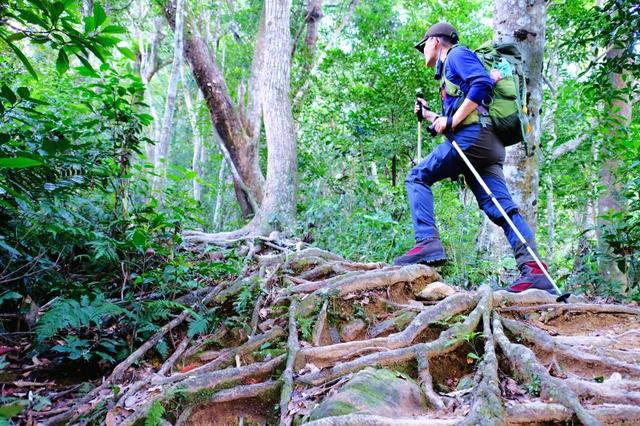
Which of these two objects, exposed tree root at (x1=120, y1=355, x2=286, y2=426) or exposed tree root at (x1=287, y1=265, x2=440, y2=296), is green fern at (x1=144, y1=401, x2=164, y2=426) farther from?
exposed tree root at (x1=287, y1=265, x2=440, y2=296)

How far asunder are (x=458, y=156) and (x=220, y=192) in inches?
354

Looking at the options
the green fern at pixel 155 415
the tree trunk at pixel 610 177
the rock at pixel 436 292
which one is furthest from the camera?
the tree trunk at pixel 610 177

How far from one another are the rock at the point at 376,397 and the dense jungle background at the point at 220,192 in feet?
2.65

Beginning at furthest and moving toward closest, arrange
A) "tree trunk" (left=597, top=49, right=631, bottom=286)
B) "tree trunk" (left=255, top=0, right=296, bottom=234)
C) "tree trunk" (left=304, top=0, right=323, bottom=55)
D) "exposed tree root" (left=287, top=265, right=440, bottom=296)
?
"tree trunk" (left=304, top=0, right=323, bottom=55) < "tree trunk" (left=255, top=0, right=296, bottom=234) < "tree trunk" (left=597, top=49, right=631, bottom=286) < "exposed tree root" (left=287, top=265, right=440, bottom=296)

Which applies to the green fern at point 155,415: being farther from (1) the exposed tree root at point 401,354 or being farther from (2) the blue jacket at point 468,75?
(2) the blue jacket at point 468,75

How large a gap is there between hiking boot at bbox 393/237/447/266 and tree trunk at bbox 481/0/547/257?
179cm

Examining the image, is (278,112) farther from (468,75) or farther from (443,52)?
(468,75)

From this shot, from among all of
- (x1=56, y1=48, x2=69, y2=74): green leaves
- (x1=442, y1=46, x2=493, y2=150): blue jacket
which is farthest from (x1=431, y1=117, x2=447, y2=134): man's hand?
(x1=56, y1=48, x2=69, y2=74): green leaves

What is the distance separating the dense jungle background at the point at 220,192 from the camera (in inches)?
98.0

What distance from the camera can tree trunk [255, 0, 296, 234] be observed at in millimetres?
6664

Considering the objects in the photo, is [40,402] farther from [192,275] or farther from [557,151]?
[557,151]

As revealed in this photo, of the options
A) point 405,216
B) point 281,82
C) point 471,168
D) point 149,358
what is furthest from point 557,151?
point 149,358

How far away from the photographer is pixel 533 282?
11.3 feet

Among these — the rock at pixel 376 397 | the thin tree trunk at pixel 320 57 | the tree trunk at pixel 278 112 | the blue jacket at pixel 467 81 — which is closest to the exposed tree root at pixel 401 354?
the rock at pixel 376 397
